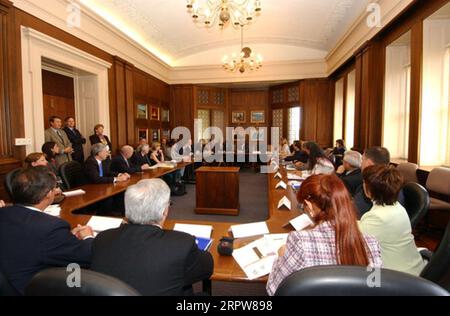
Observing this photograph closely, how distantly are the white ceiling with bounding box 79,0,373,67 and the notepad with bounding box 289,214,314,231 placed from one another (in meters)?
4.89

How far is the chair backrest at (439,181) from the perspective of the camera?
3.21 m

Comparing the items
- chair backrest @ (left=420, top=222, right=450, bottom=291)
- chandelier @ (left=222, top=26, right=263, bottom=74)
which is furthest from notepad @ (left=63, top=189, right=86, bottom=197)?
chandelier @ (left=222, top=26, right=263, bottom=74)

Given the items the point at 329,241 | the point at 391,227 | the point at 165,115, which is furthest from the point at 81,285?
the point at 165,115

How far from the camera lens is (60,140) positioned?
4.34m

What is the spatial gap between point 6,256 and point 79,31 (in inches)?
188

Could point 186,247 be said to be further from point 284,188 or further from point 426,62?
point 426,62

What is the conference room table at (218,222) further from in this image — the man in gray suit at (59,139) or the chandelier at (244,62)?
the chandelier at (244,62)

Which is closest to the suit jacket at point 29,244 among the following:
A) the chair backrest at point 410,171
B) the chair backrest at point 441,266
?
the chair backrest at point 441,266

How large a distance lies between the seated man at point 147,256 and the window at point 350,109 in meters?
6.64

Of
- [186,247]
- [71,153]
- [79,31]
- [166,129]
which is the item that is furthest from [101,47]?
[186,247]

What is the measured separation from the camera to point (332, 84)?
26.9 feet

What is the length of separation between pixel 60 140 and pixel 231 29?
5280mm

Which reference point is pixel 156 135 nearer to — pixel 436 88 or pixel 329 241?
pixel 436 88

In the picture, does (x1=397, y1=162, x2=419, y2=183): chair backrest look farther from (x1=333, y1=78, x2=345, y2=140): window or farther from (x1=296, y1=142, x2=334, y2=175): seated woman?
(x1=333, y1=78, x2=345, y2=140): window
